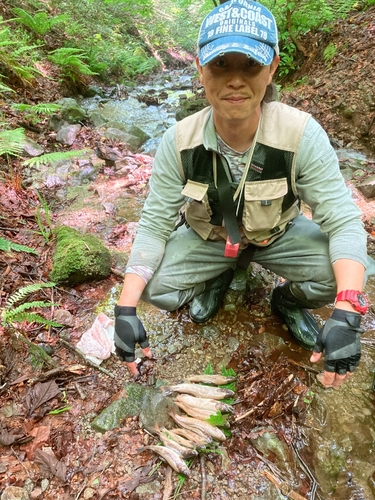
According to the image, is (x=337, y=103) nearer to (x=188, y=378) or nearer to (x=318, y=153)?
(x=318, y=153)

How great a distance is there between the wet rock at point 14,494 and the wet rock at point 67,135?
6.91 meters

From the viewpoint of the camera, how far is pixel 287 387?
2805mm

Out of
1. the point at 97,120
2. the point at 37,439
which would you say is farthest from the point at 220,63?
the point at 97,120

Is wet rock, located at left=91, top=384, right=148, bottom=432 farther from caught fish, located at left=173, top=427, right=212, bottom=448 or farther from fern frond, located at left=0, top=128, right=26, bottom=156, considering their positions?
fern frond, located at left=0, top=128, right=26, bottom=156

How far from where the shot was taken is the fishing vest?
2566mm

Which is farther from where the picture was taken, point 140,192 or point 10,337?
point 140,192

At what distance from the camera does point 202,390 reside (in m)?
2.71

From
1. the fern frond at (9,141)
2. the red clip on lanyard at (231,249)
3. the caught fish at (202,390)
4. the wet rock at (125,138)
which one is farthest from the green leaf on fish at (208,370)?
the wet rock at (125,138)

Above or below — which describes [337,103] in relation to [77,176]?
above

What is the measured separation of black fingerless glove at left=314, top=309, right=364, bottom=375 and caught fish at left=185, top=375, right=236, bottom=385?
87cm

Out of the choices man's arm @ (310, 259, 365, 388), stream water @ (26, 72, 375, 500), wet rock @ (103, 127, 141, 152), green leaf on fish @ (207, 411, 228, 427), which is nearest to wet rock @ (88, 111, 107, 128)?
wet rock @ (103, 127, 141, 152)

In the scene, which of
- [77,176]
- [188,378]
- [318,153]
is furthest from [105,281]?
[77,176]

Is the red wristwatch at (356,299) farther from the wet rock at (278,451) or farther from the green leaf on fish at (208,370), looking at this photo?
the green leaf on fish at (208,370)

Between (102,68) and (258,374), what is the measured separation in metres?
14.2
